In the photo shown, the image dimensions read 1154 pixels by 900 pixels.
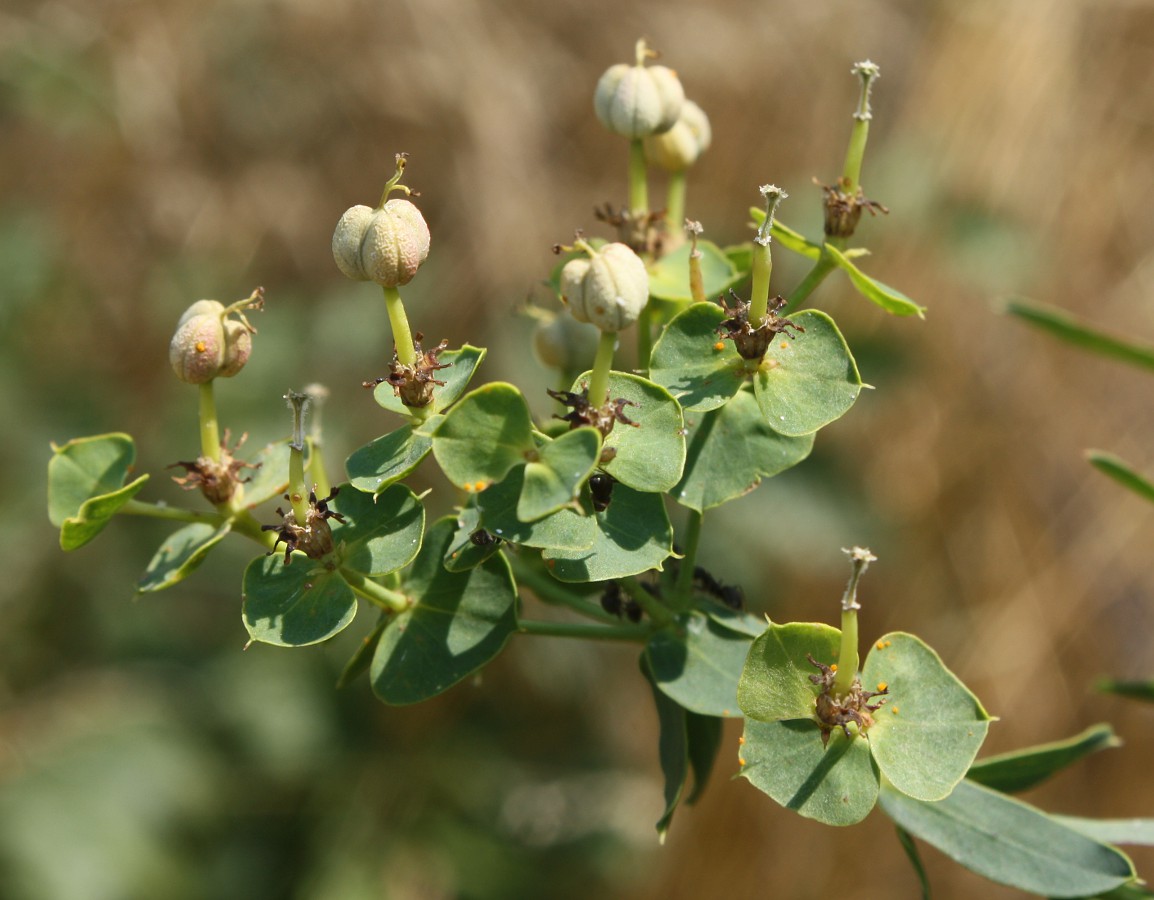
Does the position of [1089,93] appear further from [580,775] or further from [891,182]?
[580,775]

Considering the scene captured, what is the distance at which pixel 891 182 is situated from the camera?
464 cm

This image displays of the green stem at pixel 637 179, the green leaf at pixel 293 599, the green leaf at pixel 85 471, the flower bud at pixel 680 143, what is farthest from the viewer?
the flower bud at pixel 680 143

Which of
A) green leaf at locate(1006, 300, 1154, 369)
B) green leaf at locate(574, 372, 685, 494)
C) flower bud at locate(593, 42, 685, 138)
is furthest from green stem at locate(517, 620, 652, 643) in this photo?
green leaf at locate(1006, 300, 1154, 369)

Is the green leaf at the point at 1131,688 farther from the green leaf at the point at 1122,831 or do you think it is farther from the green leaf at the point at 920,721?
the green leaf at the point at 920,721

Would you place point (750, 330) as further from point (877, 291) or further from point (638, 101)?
point (638, 101)

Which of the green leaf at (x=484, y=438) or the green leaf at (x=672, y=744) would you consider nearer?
the green leaf at (x=484, y=438)

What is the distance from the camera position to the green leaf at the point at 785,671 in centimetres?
117

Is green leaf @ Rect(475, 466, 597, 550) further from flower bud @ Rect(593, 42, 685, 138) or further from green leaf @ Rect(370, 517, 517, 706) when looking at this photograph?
flower bud @ Rect(593, 42, 685, 138)

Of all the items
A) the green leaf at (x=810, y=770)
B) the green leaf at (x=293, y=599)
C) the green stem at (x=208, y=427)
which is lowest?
the green leaf at (x=293, y=599)

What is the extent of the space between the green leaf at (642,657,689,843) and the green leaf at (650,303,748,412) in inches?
14.4

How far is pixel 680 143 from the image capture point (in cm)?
174

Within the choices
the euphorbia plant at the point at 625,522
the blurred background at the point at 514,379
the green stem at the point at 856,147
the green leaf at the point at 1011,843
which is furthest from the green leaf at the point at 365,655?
the blurred background at the point at 514,379

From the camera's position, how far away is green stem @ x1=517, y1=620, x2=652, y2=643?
4.50 feet

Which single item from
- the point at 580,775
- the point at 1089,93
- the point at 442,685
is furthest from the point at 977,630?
the point at 442,685
